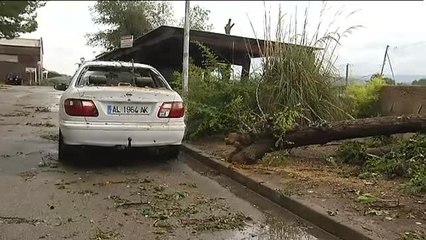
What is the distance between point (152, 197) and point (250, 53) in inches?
225

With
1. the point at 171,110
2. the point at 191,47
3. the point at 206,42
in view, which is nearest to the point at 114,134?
the point at 171,110

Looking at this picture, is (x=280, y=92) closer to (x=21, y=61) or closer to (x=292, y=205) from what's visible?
(x=292, y=205)

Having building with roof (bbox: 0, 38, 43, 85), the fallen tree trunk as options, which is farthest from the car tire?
building with roof (bbox: 0, 38, 43, 85)

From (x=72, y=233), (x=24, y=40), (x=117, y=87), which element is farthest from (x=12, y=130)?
(x=24, y=40)

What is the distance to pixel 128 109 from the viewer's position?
7.07m

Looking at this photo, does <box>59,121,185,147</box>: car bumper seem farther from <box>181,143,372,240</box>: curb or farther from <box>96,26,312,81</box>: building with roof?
<box>96,26,312,81</box>: building with roof

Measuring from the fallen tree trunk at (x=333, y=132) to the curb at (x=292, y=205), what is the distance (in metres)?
0.40

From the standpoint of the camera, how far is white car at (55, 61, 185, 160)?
693 cm

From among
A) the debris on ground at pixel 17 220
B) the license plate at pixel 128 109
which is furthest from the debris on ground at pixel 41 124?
the debris on ground at pixel 17 220

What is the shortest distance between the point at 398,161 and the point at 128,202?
10.9 feet

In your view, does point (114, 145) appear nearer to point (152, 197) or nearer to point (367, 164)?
point (152, 197)

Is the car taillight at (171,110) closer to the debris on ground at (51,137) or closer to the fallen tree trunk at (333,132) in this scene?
the fallen tree trunk at (333,132)

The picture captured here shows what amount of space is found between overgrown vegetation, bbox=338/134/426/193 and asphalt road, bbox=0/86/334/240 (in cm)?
148

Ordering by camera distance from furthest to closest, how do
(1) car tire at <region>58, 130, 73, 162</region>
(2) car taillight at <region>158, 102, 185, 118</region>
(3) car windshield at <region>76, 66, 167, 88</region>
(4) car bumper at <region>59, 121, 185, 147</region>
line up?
1. (3) car windshield at <region>76, 66, 167, 88</region>
2. (1) car tire at <region>58, 130, 73, 162</region>
3. (2) car taillight at <region>158, 102, 185, 118</region>
4. (4) car bumper at <region>59, 121, 185, 147</region>
